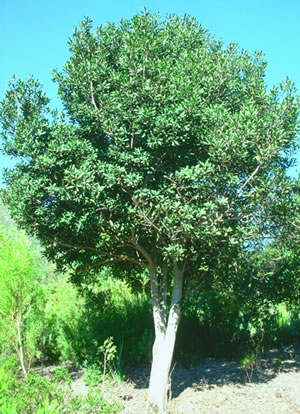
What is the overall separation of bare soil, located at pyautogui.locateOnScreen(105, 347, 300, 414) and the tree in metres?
0.83

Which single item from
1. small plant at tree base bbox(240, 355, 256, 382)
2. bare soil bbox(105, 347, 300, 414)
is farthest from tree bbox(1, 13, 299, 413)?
small plant at tree base bbox(240, 355, 256, 382)

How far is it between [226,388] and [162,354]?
78.5 inches

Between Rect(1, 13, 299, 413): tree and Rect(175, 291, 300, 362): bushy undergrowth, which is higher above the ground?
Rect(1, 13, 299, 413): tree

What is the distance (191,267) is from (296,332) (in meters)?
6.72

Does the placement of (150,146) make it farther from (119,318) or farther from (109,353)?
(119,318)

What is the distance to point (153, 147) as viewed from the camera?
285 inches

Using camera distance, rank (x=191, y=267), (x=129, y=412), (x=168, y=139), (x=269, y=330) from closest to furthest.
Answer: (x=168, y=139) → (x=129, y=412) → (x=191, y=267) → (x=269, y=330)

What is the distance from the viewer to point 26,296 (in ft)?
32.9

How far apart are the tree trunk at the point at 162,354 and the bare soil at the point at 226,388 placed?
29cm

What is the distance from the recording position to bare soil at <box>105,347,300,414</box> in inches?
329

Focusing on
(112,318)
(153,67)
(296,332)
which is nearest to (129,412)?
(112,318)

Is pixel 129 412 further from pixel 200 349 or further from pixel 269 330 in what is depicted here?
pixel 269 330

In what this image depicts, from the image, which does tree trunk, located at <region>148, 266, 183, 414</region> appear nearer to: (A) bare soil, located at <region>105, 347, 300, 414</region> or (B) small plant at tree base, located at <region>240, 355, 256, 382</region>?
(A) bare soil, located at <region>105, 347, 300, 414</region>

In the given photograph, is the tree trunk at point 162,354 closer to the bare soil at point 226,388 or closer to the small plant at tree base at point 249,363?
the bare soil at point 226,388
